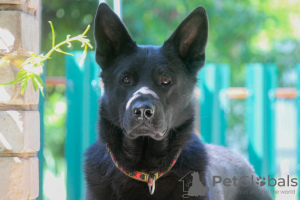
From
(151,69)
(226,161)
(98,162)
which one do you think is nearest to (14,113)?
(98,162)

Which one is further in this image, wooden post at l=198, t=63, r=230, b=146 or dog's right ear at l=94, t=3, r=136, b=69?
wooden post at l=198, t=63, r=230, b=146

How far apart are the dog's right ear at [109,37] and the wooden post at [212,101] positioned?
1.65 metres

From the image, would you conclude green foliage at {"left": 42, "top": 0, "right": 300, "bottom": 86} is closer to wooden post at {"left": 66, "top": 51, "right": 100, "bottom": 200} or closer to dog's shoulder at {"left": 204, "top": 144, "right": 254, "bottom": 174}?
wooden post at {"left": 66, "top": 51, "right": 100, "bottom": 200}

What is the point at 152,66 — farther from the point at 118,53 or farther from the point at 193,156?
the point at 193,156

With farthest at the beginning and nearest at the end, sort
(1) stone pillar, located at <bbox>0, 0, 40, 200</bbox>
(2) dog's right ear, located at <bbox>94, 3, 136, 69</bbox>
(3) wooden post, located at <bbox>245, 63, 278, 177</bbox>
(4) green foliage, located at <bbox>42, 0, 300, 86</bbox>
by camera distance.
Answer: (4) green foliage, located at <bbox>42, 0, 300, 86</bbox>
(3) wooden post, located at <bbox>245, 63, 278, 177</bbox>
(2) dog's right ear, located at <bbox>94, 3, 136, 69</bbox>
(1) stone pillar, located at <bbox>0, 0, 40, 200</bbox>

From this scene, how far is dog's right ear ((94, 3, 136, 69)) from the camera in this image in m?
2.55

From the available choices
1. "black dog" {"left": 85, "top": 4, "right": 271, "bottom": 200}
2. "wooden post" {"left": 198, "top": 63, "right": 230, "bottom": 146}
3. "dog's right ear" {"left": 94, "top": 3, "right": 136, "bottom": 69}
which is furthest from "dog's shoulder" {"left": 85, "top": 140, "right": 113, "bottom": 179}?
"wooden post" {"left": 198, "top": 63, "right": 230, "bottom": 146}

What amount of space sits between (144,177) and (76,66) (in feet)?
5.49

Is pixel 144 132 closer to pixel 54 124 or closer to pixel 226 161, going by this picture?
pixel 226 161

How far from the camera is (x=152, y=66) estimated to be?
256 centimetres

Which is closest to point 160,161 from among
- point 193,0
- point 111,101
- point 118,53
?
point 111,101

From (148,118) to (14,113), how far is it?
714 millimetres

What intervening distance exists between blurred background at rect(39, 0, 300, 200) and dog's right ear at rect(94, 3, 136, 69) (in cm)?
18

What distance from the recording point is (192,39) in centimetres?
267
